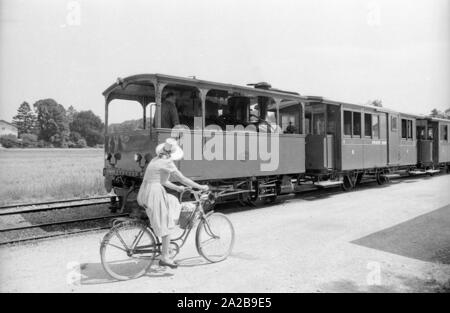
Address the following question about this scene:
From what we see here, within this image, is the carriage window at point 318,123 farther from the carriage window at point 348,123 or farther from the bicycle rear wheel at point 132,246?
the bicycle rear wheel at point 132,246

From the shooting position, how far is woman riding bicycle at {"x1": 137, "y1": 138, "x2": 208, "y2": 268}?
13.9 feet

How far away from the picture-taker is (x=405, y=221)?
7.22 metres

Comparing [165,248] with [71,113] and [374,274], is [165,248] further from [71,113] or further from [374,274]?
[71,113]

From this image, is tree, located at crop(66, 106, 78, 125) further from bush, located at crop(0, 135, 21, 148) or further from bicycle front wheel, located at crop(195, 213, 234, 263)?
bicycle front wheel, located at crop(195, 213, 234, 263)

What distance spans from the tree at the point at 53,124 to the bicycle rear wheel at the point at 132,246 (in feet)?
206

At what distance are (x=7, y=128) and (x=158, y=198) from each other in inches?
3131

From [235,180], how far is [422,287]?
5429mm

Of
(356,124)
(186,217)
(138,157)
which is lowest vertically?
(186,217)

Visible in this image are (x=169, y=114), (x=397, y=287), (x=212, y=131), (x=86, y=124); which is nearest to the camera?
(x=397, y=287)

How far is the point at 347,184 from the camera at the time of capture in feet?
42.0

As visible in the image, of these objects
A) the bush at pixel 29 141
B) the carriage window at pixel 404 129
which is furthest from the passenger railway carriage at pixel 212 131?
the bush at pixel 29 141
